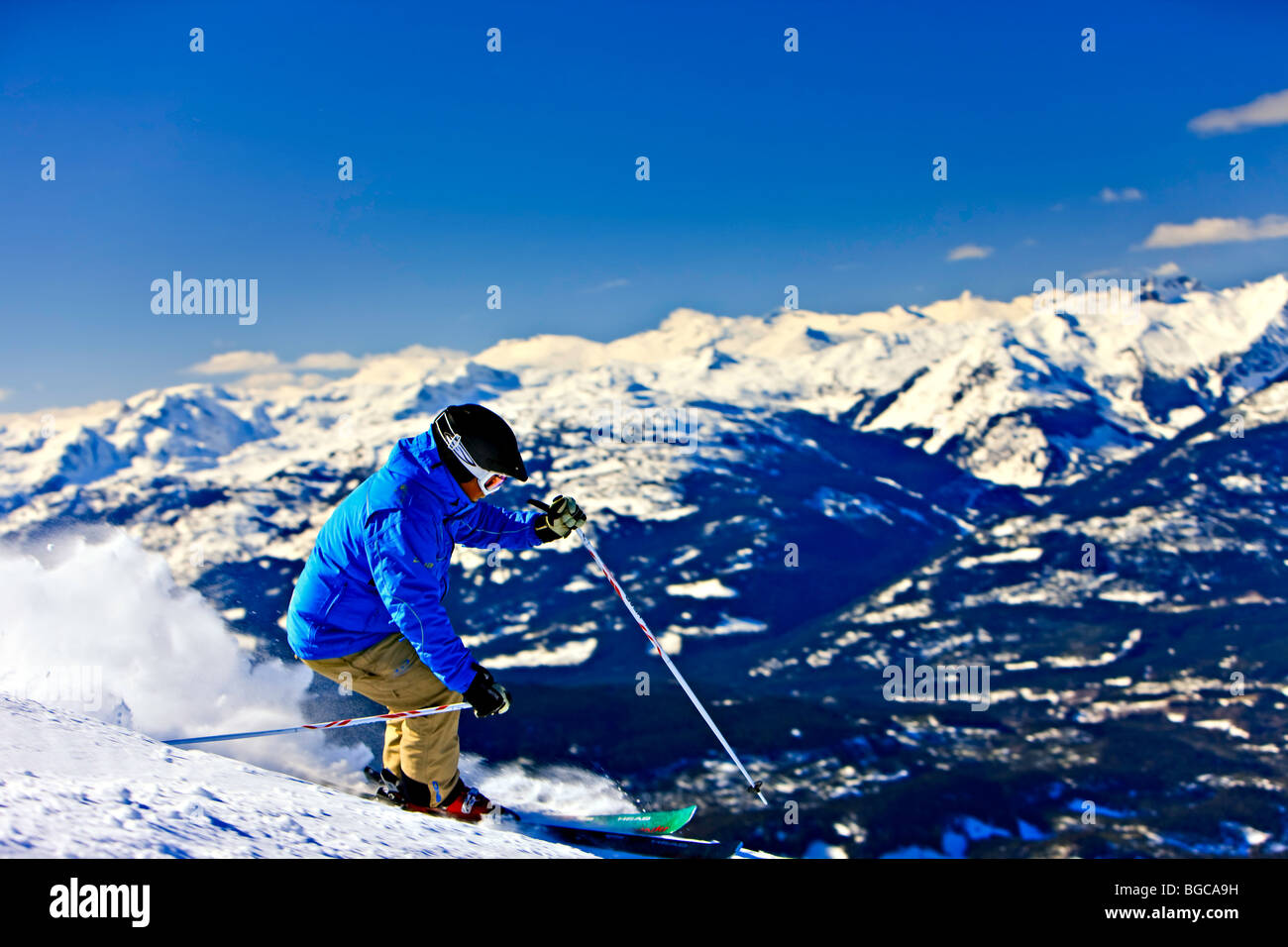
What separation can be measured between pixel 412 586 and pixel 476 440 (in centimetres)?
144

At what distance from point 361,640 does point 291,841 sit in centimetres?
236

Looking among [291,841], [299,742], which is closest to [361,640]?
[291,841]

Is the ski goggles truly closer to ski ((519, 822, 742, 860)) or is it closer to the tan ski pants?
the tan ski pants

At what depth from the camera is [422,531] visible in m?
7.45

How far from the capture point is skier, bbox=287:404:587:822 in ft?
24.1

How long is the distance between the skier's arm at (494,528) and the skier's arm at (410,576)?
129 cm

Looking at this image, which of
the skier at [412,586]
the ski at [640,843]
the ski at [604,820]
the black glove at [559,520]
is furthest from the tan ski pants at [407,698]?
the black glove at [559,520]

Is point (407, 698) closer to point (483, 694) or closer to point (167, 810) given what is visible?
point (483, 694)

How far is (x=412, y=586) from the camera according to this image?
24.1ft

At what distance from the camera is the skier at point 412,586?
7.34 m

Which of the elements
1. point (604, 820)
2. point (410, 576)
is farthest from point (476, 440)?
point (604, 820)

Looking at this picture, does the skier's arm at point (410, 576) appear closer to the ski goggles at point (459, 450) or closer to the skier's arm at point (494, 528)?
the ski goggles at point (459, 450)
